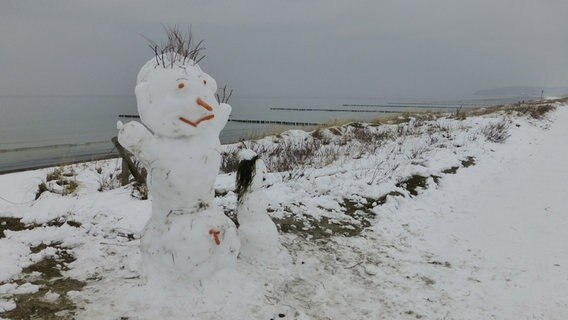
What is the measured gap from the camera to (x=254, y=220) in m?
3.93

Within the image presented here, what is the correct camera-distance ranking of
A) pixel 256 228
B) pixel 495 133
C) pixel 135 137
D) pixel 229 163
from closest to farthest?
pixel 135 137
pixel 256 228
pixel 229 163
pixel 495 133

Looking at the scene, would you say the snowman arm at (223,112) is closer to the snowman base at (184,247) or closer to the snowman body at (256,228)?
the snowman body at (256,228)

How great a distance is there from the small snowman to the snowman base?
51 centimetres

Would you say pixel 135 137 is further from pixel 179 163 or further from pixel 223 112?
pixel 223 112

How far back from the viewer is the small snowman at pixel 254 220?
3.88 metres

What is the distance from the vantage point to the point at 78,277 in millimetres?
3615

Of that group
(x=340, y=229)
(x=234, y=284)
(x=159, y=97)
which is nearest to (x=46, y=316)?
(x=234, y=284)

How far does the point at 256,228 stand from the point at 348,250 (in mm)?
1260

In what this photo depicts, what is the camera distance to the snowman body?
388 cm

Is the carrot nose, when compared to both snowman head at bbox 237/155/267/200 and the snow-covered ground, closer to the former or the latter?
snowman head at bbox 237/155/267/200

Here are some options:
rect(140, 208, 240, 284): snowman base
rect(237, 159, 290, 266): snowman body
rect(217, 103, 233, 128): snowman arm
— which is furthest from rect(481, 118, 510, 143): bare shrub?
rect(140, 208, 240, 284): snowman base

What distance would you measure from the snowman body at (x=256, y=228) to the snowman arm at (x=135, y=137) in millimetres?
1141

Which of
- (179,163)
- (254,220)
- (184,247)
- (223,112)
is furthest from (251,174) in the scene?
(184,247)

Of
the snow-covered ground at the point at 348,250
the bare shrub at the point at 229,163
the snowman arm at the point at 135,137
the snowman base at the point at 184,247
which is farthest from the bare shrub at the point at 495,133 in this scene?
the snowman arm at the point at 135,137
